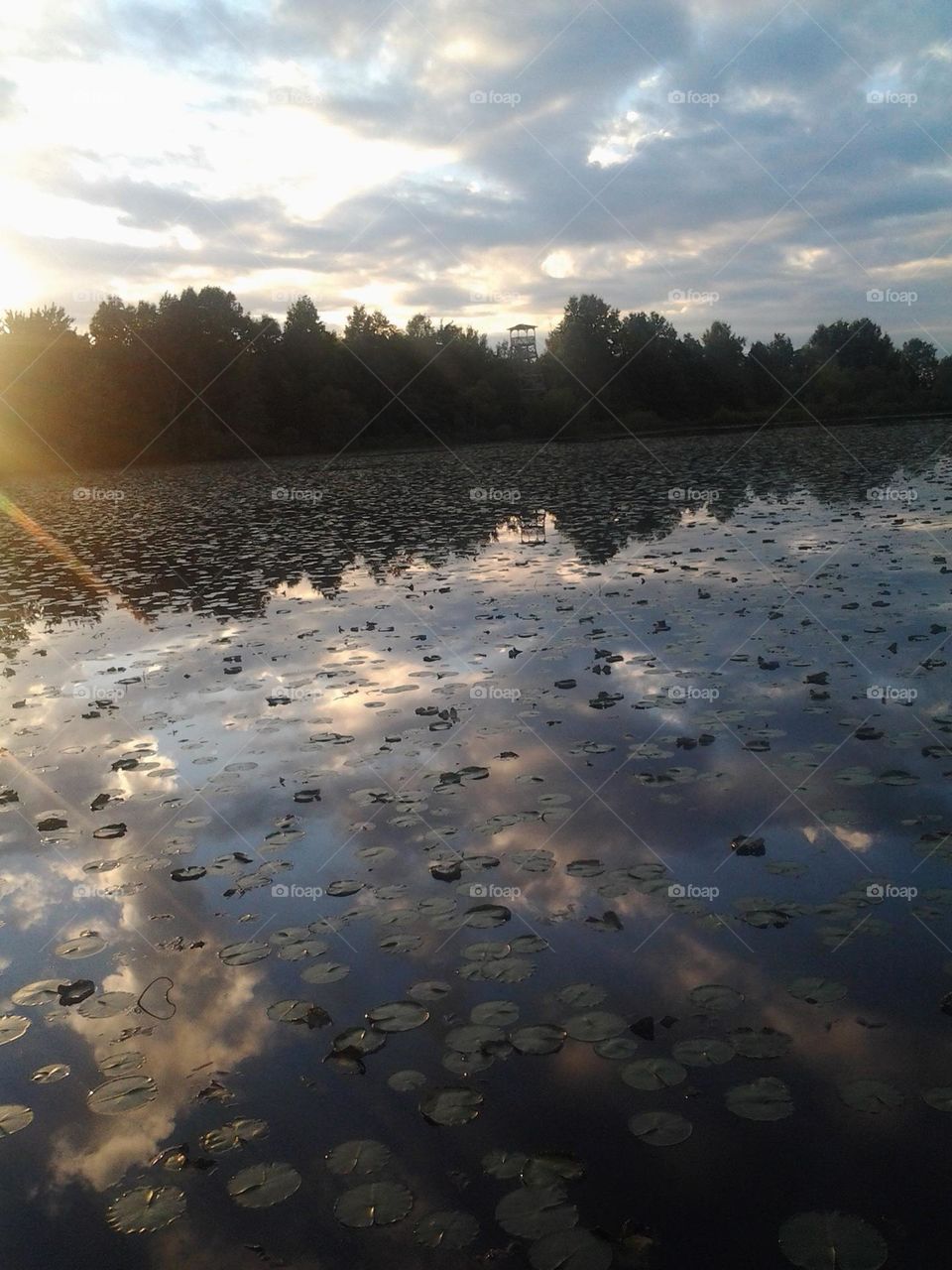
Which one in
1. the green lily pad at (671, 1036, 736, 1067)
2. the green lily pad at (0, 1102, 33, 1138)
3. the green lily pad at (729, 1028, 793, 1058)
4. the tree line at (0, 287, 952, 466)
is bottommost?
the green lily pad at (0, 1102, 33, 1138)

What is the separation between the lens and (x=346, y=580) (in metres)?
13.9

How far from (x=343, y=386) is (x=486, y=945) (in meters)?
63.3

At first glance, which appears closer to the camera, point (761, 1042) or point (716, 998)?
point (761, 1042)

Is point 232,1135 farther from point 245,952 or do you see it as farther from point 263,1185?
point 245,952

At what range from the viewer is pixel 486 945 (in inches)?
154

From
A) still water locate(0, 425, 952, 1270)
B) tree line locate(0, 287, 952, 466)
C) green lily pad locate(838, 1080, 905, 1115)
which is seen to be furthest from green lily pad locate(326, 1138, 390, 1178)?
tree line locate(0, 287, 952, 466)

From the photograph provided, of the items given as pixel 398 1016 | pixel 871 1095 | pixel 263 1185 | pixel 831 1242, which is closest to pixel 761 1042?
pixel 871 1095

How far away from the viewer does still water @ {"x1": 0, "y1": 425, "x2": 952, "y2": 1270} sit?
261cm

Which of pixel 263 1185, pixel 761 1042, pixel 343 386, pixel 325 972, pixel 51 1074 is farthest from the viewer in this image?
pixel 343 386

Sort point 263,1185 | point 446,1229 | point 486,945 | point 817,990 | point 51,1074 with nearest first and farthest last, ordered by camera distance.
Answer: point 446,1229, point 263,1185, point 51,1074, point 817,990, point 486,945

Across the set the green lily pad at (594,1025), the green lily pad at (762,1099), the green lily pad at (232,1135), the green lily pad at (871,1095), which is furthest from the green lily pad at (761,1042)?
the green lily pad at (232,1135)

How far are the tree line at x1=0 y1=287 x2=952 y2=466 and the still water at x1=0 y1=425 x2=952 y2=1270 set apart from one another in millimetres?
50132

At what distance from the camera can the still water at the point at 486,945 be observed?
103 inches

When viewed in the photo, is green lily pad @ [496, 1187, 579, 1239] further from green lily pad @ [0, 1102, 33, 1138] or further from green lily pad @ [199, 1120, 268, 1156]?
green lily pad @ [0, 1102, 33, 1138]
